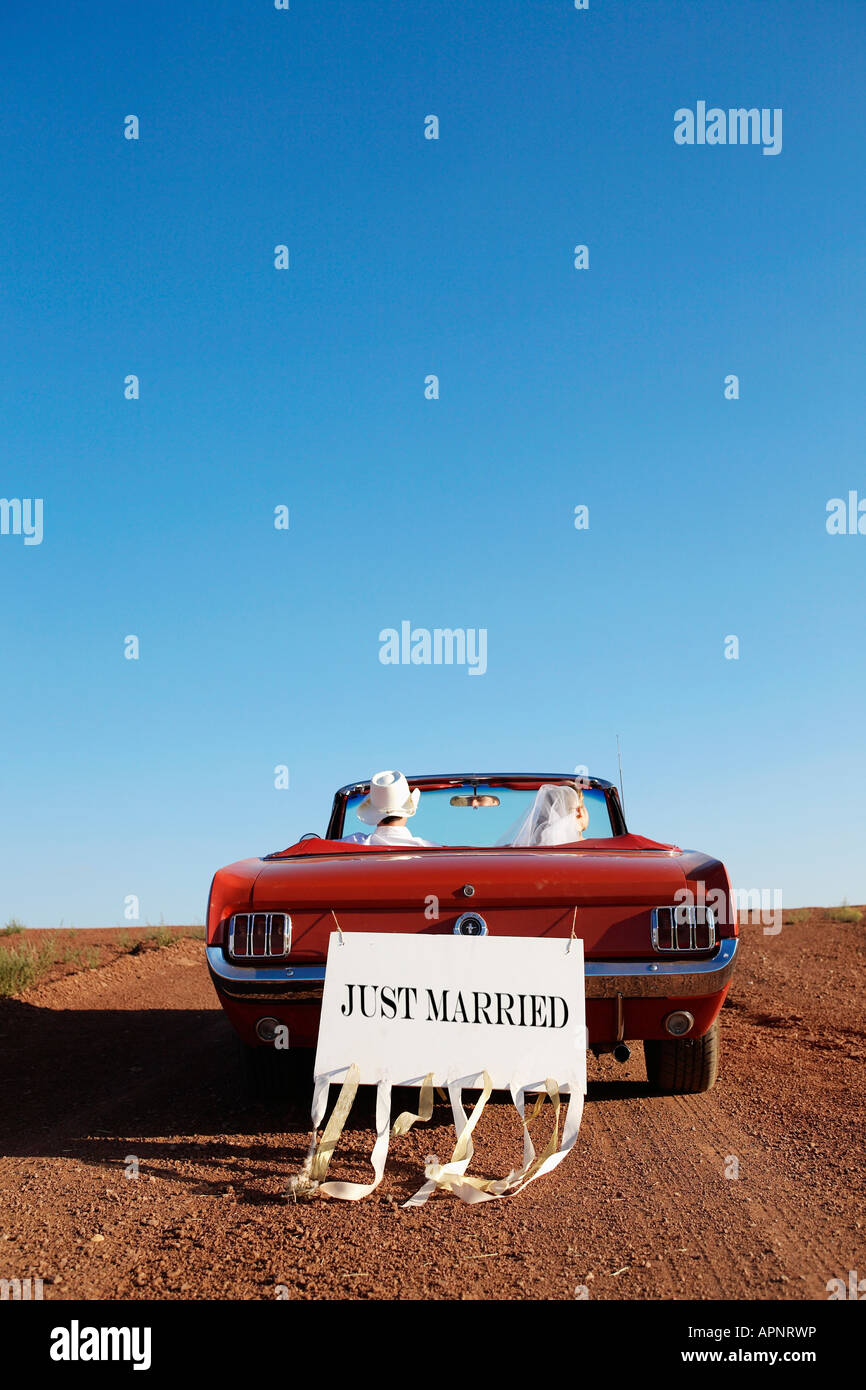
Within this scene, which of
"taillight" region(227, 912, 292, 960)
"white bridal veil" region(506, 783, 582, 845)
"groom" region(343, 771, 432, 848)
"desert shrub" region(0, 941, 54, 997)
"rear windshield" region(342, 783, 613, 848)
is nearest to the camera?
"taillight" region(227, 912, 292, 960)

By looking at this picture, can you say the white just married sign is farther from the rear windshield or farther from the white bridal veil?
the rear windshield

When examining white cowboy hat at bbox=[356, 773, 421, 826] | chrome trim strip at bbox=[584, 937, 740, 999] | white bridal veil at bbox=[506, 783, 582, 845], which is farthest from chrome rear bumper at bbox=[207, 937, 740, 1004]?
white cowboy hat at bbox=[356, 773, 421, 826]

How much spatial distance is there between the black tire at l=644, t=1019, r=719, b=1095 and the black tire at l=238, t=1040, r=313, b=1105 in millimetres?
1634

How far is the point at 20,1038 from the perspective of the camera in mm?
7605

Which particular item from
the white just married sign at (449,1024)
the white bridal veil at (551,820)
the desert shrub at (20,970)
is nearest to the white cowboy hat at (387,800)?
the white bridal veil at (551,820)

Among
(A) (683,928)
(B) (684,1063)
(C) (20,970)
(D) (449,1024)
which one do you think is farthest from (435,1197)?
(C) (20,970)

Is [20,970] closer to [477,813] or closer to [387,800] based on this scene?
[387,800]

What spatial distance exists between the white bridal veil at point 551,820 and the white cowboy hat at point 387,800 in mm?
623

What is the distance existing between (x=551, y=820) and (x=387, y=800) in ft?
3.14

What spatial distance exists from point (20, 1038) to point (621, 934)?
538 centimetres

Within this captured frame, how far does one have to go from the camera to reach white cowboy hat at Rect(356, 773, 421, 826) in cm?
591

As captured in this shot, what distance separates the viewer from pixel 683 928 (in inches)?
163

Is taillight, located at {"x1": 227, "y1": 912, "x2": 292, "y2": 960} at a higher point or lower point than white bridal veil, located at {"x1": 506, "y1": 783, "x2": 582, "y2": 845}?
lower
